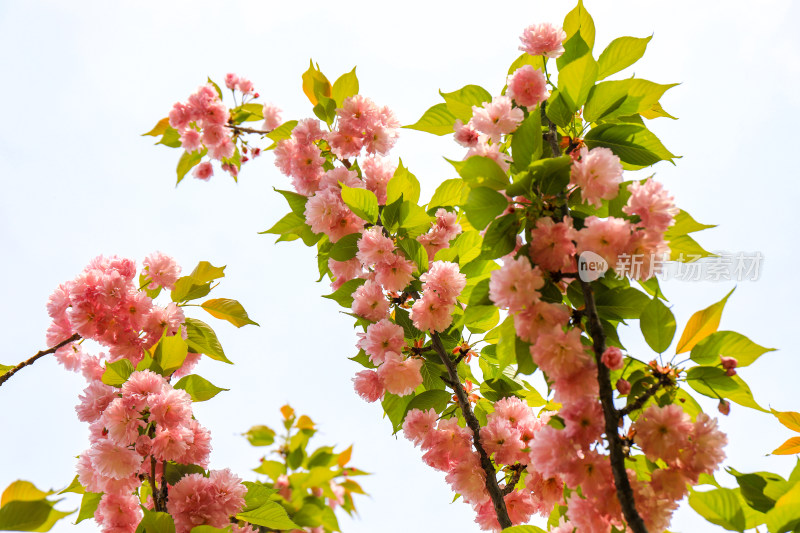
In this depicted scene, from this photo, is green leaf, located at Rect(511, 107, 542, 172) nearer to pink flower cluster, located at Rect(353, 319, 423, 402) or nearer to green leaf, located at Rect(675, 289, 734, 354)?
green leaf, located at Rect(675, 289, 734, 354)

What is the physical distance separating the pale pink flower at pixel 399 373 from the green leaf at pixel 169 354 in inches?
23.0

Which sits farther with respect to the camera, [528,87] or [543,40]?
[543,40]

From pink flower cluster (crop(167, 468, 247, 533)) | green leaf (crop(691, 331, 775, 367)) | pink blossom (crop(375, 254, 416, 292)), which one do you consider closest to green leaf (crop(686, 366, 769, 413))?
green leaf (crop(691, 331, 775, 367))

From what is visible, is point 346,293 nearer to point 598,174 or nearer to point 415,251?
point 415,251

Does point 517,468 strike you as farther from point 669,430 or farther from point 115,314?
point 115,314

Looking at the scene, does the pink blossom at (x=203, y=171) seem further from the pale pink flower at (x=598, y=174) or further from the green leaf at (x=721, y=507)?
the green leaf at (x=721, y=507)

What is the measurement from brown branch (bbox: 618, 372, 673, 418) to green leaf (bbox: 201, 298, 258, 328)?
4.20 feet

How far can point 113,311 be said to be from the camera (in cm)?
167

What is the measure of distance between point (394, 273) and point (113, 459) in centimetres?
91

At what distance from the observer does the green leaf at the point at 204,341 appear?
69.8 inches

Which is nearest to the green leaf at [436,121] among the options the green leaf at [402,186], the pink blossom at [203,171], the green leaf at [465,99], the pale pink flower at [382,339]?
the green leaf at [465,99]

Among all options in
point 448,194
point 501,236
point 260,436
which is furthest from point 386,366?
point 260,436

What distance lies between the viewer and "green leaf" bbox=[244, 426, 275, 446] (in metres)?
3.17

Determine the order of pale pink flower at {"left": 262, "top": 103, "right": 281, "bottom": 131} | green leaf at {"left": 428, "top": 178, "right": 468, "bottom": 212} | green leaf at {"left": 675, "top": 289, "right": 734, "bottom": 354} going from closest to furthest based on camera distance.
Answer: green leaf at {"left": 675, "top": 289, "right": 734, "bottom": 354} < green leaf at {"left": 428, "top": 178, "right": 468, "bottom": 212} < pale pink flower at {"left": 262, "top": 103, "right": 281, "bottom": 131}
